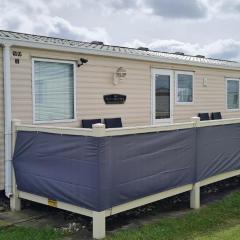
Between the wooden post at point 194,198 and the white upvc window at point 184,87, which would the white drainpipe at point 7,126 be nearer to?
the wooden post at point 194,198

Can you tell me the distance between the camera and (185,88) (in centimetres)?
957

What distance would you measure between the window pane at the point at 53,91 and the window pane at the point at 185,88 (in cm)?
332

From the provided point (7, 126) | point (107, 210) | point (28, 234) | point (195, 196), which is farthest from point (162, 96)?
point (28, 234)

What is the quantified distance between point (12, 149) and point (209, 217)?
3019 mm

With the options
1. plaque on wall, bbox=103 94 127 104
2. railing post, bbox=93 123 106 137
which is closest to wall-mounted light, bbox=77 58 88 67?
plaque on wall, bbox=103 94 127 104

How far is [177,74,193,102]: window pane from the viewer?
9.40m

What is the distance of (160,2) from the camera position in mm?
9477

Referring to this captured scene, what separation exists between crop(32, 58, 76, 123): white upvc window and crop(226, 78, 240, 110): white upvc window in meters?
5.70

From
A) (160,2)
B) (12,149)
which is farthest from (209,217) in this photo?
(160,2)

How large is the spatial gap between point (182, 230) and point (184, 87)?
16.7ft

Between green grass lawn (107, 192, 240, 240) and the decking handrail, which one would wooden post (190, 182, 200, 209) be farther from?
the decking handrail

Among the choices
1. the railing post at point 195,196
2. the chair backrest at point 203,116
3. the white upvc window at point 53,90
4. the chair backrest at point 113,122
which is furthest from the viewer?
the chair backrest at point 203,116

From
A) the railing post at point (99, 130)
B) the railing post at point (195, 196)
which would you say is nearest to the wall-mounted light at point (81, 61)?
the railing post at point (195, 196)

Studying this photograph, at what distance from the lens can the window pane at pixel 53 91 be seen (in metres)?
6.39
